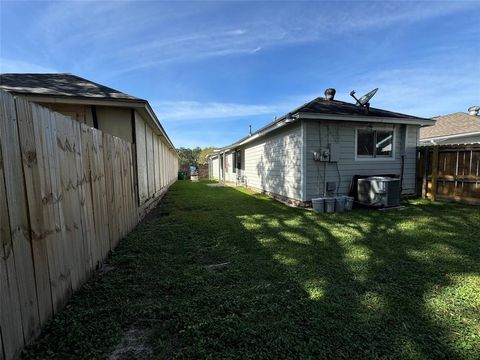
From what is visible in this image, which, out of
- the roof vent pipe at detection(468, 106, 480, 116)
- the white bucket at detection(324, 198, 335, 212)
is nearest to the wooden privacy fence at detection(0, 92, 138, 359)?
the white bucket at detection(324, 198, 335, 212)

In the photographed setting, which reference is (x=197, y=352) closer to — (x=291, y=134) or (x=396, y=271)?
(x=396, y=271)

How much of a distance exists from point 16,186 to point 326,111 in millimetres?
7068

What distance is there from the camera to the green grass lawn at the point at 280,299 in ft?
5.30

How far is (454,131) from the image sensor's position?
13.5 metres

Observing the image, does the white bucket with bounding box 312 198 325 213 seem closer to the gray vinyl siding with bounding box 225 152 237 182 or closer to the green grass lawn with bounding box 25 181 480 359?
the green grass lawn with bounding box 25 181 480 359

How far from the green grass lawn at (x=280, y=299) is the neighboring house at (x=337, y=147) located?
2.95m

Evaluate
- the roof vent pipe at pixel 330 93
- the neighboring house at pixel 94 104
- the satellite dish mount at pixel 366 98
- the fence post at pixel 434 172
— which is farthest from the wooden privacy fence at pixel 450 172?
the neighboring house at pixel 94 104

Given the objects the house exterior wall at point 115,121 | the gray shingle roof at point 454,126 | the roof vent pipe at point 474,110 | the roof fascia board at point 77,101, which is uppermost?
the roof vent pipe at point 474,110

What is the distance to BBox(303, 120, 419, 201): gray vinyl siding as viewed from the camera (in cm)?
693

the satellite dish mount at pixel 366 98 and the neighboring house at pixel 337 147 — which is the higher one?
the satellite dish mount at pixel 366 98

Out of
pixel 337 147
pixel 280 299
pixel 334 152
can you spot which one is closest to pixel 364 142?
pixel 337 147

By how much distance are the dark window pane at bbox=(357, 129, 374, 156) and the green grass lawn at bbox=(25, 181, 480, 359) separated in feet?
12.0

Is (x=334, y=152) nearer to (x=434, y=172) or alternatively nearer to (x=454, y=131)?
(x=434, y=172)

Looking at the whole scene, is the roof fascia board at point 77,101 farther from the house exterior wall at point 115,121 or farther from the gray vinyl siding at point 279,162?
the gray vinyl siding at point 279,162
